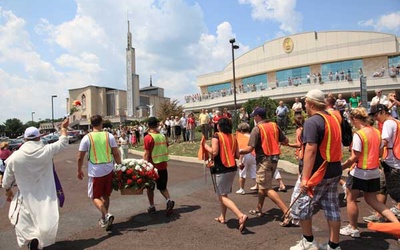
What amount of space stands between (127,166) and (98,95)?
11011 centimetres

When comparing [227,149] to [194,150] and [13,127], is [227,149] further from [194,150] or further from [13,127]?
[13,127]

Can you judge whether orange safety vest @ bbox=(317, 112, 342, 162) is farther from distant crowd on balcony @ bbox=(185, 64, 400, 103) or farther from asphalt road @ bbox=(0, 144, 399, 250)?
distant crowd on balcony @ bbox=(185, 64, 400, 103)

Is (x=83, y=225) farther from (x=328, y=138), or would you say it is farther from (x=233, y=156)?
(x=328, y=138)

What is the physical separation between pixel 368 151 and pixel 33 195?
4828mm

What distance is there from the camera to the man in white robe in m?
4.64

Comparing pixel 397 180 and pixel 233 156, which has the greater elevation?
pixel 233 156

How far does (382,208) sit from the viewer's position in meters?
4.63

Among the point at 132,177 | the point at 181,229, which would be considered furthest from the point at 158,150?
the point at 181,229

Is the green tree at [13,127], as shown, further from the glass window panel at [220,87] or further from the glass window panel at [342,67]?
the glass window panel at [342,67]

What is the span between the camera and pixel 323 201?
13.4 ft

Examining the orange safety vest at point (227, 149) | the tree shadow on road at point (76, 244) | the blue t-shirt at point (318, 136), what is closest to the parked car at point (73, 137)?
the tree shadow on road at point (76, 244)

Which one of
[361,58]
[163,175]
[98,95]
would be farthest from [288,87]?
[98,95]

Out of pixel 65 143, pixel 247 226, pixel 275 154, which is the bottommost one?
pixel 247 226

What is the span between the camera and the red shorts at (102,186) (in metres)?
5.63
